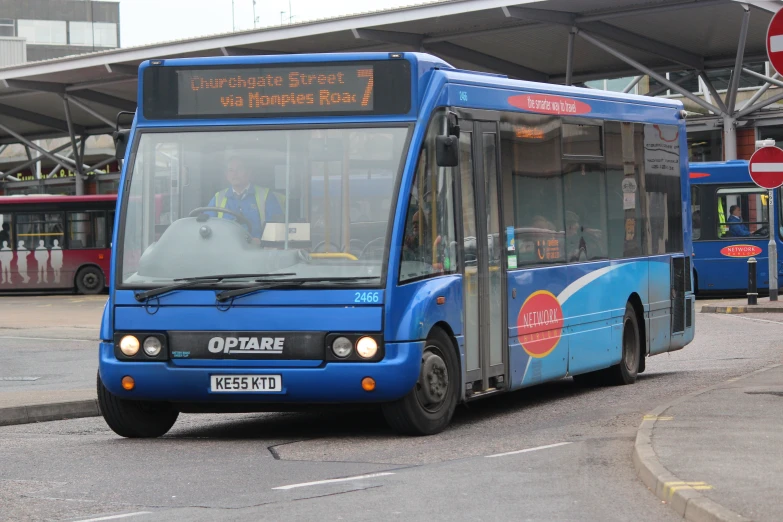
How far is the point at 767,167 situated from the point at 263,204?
15.9m

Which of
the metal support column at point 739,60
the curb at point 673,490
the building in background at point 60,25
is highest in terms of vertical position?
the building in background at point 60,25

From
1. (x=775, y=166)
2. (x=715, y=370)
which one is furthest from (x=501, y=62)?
(x=715, y=370)

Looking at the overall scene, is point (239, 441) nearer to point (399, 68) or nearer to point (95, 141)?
point (399, 68)

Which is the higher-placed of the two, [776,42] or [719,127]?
[719,127]

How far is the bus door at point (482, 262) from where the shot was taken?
10969mm

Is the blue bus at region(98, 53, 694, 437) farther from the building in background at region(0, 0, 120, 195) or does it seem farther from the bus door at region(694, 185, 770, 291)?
the building in background at region(0, 0, 120, 195)

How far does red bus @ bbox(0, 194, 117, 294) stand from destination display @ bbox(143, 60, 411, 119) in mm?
31430

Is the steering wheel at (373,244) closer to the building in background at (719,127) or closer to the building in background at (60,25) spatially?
the building in background at (719,127)

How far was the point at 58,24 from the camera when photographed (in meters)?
113

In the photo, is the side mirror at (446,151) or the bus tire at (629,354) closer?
the side mirror at (446,151)

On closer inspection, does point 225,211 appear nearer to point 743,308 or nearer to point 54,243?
point 743,308

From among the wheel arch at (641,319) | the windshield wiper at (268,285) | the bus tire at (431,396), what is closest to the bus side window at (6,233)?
the wheel arch at (641,319)

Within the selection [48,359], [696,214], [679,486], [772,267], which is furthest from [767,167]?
[679,486]

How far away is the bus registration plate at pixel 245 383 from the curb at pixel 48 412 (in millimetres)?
3144
